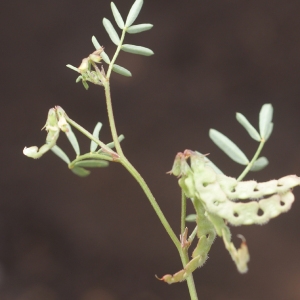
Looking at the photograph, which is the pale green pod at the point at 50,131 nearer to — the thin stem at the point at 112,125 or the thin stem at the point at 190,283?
the thin stem at the point at 112,125

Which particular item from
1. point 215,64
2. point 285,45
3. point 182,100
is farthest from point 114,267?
point 285,45

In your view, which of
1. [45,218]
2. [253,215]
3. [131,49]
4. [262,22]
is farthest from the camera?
[45,218]

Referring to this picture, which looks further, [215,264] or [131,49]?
[215,264]

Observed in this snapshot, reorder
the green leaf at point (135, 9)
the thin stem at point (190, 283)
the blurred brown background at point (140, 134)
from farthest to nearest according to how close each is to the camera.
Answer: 1. the blurred brown background at point (140, 134)
2. the green leaf at point (135, 9)
3. the thin stem at point (190, 283)

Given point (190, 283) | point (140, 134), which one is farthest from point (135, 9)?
point (140, 134)

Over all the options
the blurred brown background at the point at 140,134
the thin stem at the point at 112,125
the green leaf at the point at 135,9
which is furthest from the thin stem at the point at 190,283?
the blurred brown background at the point at 140,134

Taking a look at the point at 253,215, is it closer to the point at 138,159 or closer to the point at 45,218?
the point at 138,159

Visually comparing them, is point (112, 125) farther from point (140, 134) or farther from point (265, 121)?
point (140, 134)

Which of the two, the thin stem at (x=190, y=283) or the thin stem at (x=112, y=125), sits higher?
the thin stem at (x=112, y=125)

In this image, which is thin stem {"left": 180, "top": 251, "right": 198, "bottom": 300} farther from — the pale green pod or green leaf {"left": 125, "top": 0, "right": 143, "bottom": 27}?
green leaf {"left": 125, "top": 0, "right": 143, "bottom": 27}
